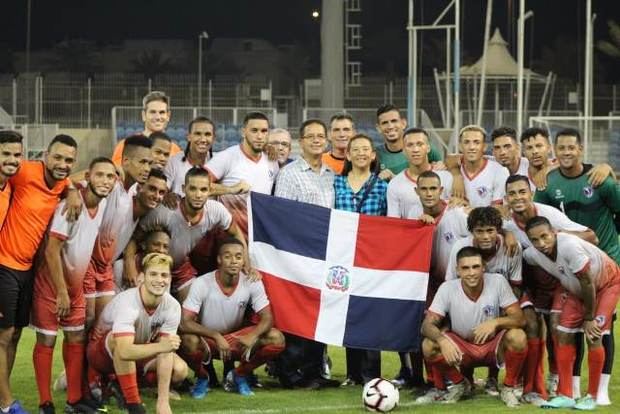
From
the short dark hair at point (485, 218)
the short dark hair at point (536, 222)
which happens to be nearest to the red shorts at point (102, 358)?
the short dark hair at point (485, 218)

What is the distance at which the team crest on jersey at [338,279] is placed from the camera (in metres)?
8.02

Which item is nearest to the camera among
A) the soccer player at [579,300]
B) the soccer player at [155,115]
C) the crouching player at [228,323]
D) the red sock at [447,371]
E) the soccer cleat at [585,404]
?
the soccer player at [579,300]

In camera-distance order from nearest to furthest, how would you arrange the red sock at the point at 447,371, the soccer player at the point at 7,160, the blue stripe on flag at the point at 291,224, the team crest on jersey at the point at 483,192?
the soccer player at the point at 7,160 < the red sock at the point at 447,371 < the team crest on jersey at the point at 483,192 < the blue stripe on flag at the point at 291,224

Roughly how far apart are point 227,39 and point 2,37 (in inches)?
294

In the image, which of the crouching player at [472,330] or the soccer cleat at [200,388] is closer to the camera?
the crouching player at [472,330]

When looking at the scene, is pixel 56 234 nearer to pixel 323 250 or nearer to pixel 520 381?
pixel 323 250

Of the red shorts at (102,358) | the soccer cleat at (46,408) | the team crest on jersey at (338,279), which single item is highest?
the team crest on jersey at (338,279)

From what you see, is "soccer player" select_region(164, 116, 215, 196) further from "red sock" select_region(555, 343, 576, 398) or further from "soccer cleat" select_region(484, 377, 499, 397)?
"red sock" select_region(555, 343, 576, 398)

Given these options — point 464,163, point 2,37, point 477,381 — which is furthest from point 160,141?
point 2,37

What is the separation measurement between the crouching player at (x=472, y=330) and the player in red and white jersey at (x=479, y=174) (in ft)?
2.02

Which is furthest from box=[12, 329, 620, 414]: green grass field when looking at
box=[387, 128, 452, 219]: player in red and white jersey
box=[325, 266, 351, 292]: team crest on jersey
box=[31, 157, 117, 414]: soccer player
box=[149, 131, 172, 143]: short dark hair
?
box=[149, 131, 172, 143]: short dark hair

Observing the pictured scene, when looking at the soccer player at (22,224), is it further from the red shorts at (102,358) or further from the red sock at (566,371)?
the red sock at (566,371)

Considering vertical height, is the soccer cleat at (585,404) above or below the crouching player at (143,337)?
below

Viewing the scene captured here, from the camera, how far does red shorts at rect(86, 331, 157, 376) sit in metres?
7.06
